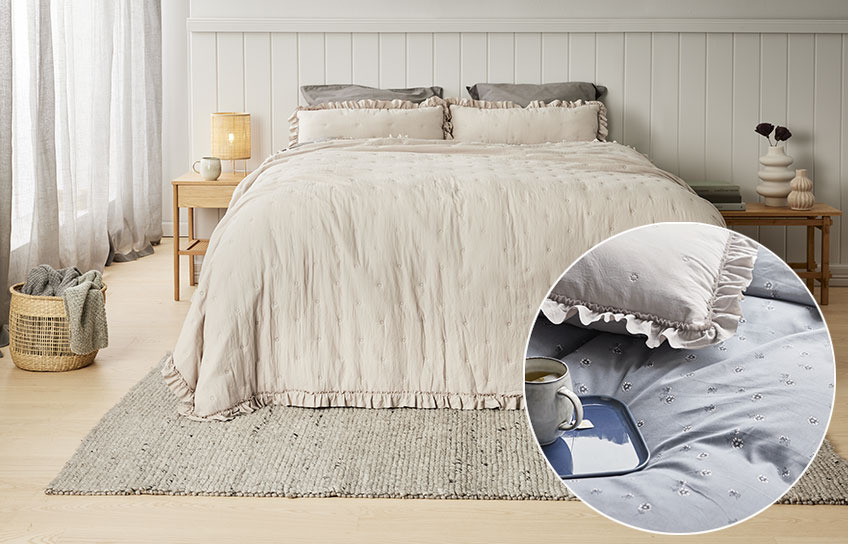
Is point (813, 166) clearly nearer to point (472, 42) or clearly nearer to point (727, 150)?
point (727, 150)

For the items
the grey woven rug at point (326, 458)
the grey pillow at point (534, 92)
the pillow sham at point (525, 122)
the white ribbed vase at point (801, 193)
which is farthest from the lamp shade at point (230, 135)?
the white ribbed vase at point (801, 193)

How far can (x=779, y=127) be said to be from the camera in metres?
4.69

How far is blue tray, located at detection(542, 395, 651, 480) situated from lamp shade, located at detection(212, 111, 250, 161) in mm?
3832

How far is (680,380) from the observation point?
1248 mm

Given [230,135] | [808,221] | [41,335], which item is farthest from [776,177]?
[41,335]

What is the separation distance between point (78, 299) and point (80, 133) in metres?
1.98

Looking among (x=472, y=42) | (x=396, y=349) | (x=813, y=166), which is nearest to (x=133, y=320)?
(x=396, y=349)

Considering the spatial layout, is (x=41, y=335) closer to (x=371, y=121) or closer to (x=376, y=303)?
(x=376, y=303)

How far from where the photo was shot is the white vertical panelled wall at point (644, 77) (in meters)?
4.91

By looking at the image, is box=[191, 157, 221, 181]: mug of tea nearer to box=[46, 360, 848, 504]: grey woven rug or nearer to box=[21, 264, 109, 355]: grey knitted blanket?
box=[21, 264, 109, 355]: grey knitted blanket

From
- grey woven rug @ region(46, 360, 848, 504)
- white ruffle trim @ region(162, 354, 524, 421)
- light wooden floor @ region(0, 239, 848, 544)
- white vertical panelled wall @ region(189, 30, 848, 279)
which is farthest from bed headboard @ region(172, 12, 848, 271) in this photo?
light wooden floor @ region(0, 239, 848, 544)

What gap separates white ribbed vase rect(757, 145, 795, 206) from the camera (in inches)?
183

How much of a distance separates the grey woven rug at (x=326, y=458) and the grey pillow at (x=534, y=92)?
2218mm

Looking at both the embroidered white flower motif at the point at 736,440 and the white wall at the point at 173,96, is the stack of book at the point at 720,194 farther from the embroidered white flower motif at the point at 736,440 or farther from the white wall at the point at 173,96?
the embroidered white flower motif at the point at 736,440
